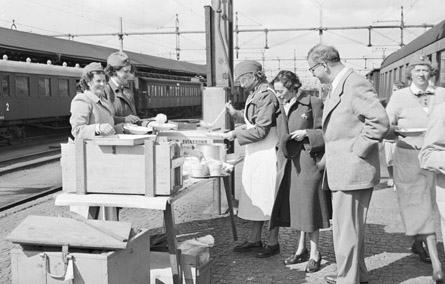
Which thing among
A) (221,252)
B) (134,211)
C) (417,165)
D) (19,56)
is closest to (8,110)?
(19,56)

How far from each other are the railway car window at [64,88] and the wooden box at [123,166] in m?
20.9

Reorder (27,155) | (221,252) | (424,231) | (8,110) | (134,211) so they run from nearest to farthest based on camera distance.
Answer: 1. (424,231)
2. (221,252)
3. (134,211)
4. (27,155)
5. (8,110)

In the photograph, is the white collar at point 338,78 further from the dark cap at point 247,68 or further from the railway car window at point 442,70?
the railway car window at point 442,70

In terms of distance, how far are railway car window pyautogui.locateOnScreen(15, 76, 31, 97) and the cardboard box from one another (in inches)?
694

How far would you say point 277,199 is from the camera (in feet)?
18.0

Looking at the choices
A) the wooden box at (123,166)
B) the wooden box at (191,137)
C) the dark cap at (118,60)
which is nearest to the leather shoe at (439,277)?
the wooden box at (191,137)

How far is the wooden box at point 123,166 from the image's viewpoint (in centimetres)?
402

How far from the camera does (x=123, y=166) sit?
406cm

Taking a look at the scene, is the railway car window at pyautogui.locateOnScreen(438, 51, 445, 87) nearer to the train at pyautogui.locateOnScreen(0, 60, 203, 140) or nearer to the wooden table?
the wooden table

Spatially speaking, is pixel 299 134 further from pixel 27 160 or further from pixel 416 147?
pixel 27 160

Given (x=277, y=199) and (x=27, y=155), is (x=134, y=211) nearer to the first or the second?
(x=277, y=199)

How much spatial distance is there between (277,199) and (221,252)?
0.93 meters

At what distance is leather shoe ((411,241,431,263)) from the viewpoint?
549 cm

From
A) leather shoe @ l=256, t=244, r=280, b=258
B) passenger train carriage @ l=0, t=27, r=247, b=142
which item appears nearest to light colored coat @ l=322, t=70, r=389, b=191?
leather shoe @ l=256, t=244, r=280, b=258
